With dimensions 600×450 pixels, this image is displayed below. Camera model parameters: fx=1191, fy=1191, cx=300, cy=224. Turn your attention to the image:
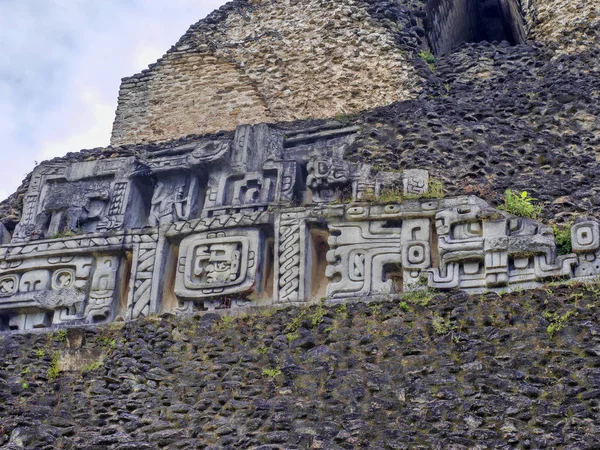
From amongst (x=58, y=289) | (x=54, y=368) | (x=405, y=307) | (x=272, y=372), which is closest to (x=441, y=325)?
(x=405, y=307)

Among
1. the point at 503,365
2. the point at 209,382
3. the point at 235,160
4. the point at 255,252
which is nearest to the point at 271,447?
the point at 209,382

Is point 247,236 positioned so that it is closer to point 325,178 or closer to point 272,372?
point 325,178

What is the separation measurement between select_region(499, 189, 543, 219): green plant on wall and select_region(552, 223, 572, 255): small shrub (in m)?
0.33

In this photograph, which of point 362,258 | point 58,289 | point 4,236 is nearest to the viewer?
point 362,258

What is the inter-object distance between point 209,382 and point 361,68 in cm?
508

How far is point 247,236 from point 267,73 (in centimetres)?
347

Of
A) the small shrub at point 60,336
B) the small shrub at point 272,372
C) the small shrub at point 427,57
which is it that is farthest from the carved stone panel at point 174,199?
the small shrub at point 427,57

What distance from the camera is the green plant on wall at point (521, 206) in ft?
34.0

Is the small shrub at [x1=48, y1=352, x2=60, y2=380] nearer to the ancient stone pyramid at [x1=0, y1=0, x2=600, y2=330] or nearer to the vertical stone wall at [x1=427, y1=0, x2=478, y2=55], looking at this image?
the ancient stone pyramid at [x1=0, y1=0, x2=600, y2=330]

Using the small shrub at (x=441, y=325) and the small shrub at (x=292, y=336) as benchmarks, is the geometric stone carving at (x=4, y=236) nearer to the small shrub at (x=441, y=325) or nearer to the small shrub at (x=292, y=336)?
the small shrub at (x=292, y=336)

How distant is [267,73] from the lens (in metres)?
13.8

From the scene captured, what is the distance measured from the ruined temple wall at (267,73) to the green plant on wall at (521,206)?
97.3 inches

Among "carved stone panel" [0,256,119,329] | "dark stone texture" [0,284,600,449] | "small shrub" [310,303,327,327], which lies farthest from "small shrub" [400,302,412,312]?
"carved stone panel" [0,256,119,329]

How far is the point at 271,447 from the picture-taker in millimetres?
8469
